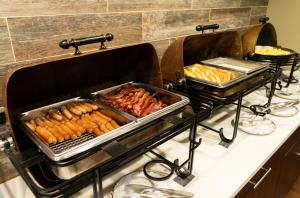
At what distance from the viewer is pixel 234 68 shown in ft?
3.93

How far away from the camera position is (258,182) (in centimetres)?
100

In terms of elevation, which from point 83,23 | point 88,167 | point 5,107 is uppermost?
point 83,23

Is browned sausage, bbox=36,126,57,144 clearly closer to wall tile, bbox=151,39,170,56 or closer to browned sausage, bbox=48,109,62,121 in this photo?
browned sausage, bbox=48,109,62,121

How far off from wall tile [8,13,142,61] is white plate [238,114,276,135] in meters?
0.68

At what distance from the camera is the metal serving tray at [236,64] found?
1.17 meters

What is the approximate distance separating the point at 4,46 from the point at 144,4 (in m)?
0.59

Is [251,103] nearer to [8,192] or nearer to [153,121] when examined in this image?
[153,121]

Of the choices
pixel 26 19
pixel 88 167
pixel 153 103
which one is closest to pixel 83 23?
pixel 26 19

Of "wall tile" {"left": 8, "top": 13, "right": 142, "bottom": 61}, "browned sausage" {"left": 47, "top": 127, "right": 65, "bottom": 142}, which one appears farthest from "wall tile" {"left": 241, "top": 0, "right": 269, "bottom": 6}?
"browned sausage" {"left": 47, "top": 127, "right": 65, "bottom": 142}

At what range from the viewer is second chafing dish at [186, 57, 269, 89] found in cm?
99

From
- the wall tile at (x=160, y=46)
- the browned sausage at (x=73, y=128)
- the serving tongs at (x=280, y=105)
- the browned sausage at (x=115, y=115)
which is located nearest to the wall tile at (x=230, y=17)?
the wall tile at (x=160, y=46)

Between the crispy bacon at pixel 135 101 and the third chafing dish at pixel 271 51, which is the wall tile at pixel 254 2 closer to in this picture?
the third chafing dish at pixel 271 51

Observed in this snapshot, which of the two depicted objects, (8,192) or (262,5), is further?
(262,5)

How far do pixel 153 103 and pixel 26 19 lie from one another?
46cm
